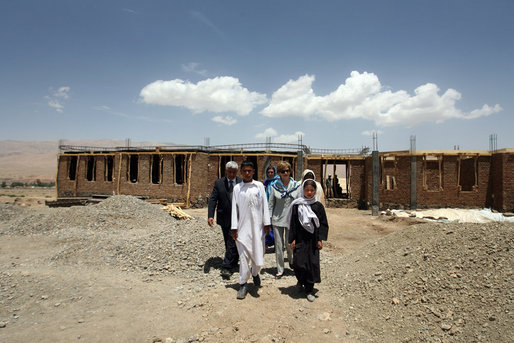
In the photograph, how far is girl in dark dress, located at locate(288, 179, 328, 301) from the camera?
11.2ft

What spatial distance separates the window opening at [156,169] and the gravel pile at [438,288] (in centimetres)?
1238

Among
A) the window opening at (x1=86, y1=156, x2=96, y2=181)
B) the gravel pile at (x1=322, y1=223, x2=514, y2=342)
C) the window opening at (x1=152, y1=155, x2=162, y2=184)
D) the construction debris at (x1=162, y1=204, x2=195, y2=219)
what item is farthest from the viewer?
the window opening at (x1=86, y1=156, x2=96, y2=181)

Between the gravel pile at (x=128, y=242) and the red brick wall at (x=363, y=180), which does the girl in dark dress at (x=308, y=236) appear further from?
the red brick wall at (x=363, y=180)

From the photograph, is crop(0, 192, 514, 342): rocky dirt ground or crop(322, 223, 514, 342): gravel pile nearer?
crop(322, 223, 514, 342): gravel pile

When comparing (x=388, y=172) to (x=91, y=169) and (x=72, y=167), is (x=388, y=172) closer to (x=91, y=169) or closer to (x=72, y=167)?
(x=91, y=169)

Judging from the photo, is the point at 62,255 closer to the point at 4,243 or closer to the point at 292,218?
the point at 4,243

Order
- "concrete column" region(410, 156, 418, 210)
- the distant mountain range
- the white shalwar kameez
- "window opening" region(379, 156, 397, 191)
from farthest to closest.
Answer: the distant mountain range < "window opening" region(379, 156, 397, 191) < "concrete column" region(410, 156, 418, 210) < the white shalwar kameez

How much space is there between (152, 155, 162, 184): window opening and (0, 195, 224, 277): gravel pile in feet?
20.9

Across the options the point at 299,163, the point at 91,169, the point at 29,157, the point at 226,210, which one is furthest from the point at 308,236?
the point at 29,157

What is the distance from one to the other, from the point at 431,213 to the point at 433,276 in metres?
10.4

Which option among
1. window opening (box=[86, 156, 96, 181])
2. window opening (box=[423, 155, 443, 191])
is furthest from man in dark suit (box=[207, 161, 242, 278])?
window opening (box=[86, 156, 96, 181])

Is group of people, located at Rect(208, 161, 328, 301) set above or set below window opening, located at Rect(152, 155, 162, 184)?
below

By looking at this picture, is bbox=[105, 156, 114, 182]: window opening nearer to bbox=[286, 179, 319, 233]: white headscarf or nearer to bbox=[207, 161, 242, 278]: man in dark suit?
bbox=[207, 161, 242, 278]: man in dark suit

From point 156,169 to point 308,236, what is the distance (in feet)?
46.4
